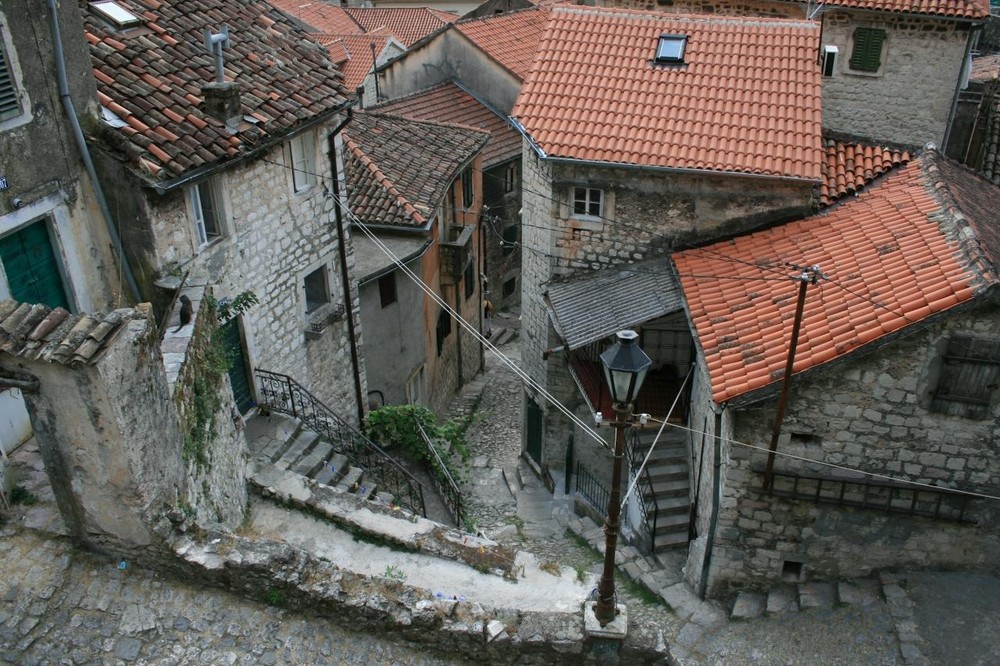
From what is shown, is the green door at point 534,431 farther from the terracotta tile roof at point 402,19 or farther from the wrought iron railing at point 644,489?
the terracotta tile roof at point 402,19

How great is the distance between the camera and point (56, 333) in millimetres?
6918

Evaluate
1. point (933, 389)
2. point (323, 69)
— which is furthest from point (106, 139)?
point (933, 389)

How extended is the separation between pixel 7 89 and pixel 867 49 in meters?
16.2

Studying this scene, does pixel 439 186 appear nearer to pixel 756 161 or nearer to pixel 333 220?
pixel 333 220

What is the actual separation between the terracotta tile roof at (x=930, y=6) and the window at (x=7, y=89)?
50.1 ft

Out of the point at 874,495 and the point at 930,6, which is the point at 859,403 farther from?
the point at 930,6

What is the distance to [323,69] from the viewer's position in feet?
44.3

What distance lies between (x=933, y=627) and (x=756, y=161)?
707cm

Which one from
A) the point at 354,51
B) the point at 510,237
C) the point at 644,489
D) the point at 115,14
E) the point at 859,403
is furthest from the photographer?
the point at 354,51

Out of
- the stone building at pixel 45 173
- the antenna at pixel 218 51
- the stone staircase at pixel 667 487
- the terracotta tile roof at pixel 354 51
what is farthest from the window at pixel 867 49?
Result: the terracotta tile roof at pixel 354 51

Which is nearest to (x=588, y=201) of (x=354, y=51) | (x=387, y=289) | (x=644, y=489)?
(x=644, y=489)

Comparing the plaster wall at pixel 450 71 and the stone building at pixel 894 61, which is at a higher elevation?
the stone building at pixel 894 61

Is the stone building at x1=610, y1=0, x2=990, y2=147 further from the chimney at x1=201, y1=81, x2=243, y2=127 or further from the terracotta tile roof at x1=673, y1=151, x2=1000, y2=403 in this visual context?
the chimney at x1=201, y1=81, x2=243, y2=127

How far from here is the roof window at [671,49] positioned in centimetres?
1504
